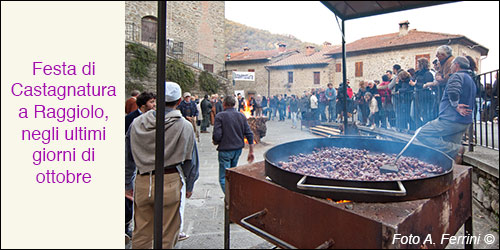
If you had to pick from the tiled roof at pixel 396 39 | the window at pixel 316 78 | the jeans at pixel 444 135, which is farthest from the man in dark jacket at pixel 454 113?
the window at pixel 316 78

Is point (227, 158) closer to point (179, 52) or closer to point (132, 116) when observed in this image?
point (132, 116)

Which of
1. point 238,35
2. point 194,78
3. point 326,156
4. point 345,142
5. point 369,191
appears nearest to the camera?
point 369,191

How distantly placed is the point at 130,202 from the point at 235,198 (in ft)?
5.32

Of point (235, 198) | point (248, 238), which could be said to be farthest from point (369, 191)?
point (248, 238)

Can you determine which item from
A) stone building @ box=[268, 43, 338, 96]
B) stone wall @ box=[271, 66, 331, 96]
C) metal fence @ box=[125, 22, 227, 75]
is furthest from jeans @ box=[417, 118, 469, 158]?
stone wall @ box=[271, 66, 331, 96]

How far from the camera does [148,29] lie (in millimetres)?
22594

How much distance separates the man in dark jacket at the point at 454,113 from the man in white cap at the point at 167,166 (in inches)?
106

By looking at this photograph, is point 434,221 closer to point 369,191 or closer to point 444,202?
point 444,202

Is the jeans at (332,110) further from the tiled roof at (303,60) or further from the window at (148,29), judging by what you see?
the window at (148,29)

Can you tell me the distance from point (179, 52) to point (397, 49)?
15.8 meters

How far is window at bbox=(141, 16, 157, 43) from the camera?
22.3m

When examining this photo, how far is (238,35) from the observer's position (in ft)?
211

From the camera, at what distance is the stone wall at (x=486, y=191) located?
9.89 ft

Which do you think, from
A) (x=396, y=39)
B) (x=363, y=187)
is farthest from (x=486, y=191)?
(x=396, y=39)
